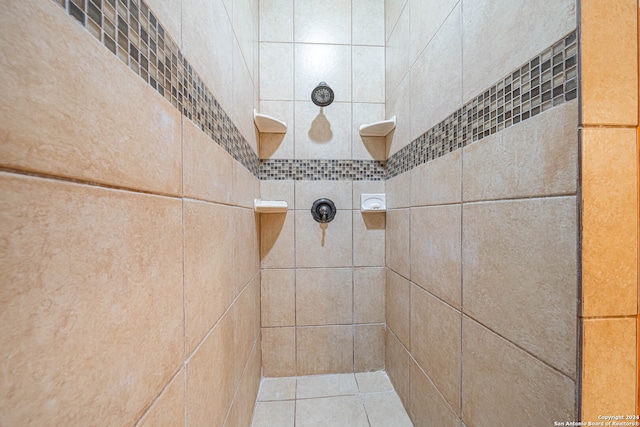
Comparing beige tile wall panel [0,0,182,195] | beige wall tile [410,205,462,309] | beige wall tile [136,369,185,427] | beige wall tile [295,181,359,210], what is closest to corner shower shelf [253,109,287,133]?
beige wall tile [295,181,359,210]

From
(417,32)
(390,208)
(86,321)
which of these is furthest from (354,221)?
(86,321)

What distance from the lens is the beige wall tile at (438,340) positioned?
0.87 metres

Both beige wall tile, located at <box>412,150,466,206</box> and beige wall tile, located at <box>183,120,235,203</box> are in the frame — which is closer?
beige wall tile, located at <box>183,120,235,203</box>

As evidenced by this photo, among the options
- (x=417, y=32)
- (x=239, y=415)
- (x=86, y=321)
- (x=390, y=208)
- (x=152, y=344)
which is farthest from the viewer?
(x=390, y=208)

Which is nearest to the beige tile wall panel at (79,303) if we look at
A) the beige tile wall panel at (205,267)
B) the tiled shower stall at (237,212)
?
the tiled shower stall at (237,212)

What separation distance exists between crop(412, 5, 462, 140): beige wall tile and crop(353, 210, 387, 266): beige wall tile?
0.58m

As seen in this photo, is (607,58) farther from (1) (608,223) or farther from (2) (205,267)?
(2) (205,267)

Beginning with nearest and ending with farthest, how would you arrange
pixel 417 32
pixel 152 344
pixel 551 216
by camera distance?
pixel 152 344, pixel 551 216, pixel 417 32

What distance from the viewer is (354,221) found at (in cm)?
160

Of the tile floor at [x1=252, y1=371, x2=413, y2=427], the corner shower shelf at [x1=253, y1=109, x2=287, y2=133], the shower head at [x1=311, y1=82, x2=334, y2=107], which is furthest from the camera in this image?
the shower head at [x1=311, y1=82, x2=334, y2=107]

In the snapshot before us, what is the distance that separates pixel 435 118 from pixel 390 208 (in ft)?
2.05

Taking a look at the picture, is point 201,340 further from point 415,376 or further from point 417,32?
point 417,32

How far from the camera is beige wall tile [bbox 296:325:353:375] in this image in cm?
157

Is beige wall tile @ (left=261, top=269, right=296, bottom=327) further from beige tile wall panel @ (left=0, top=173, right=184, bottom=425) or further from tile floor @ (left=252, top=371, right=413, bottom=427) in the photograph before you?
beige tile wall panel @ (left=0, top=173, right=184, bottom=425)
